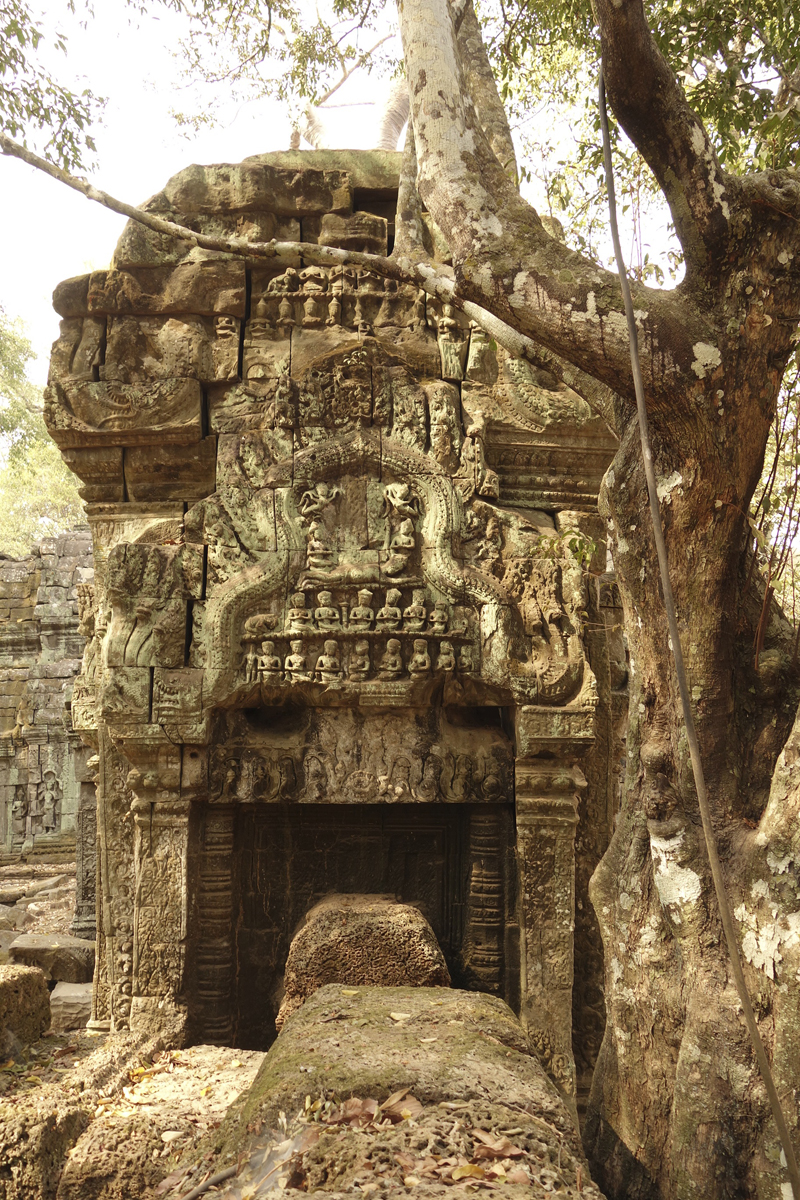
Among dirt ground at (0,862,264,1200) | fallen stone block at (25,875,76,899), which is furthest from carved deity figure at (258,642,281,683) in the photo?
fallen stone block at (25,875,76,899)

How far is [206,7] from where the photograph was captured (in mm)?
6039

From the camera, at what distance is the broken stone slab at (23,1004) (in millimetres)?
4555

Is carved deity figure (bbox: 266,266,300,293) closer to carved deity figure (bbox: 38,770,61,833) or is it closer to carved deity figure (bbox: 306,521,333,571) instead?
carved deity figure (bbox: 306,521,333,571)

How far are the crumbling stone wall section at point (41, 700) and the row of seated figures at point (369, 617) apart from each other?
959cm

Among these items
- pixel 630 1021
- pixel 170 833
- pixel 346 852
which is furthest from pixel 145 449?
pixel 630 1021

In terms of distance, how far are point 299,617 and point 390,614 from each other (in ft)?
1.56

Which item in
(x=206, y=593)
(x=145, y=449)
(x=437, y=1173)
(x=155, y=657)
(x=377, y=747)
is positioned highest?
(x=145, y=449)

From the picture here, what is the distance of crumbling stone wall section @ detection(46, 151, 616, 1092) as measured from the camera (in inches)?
188

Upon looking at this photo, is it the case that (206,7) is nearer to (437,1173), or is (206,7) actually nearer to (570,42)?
(570,42)

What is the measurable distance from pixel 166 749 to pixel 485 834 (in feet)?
5.79

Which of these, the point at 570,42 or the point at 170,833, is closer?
the point at 170,833

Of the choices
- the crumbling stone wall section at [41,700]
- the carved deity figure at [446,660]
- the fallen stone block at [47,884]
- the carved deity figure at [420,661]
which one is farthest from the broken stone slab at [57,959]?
the crumbling stone wall section at [41,700]

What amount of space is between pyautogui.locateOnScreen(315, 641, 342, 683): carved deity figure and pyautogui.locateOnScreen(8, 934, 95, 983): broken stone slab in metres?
2.96

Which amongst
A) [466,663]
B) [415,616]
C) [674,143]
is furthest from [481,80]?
[466,663]
